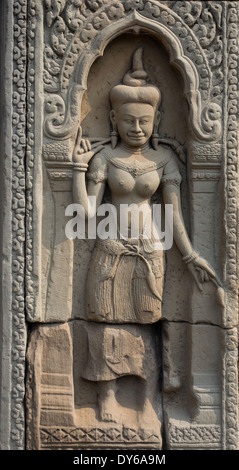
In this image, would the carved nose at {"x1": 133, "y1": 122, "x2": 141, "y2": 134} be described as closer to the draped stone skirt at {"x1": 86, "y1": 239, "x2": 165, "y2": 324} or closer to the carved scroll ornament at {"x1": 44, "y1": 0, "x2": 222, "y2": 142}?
the carved scroll ornament at {"x1": 44, "y1": 0, "x2": 222, "y2": 142}

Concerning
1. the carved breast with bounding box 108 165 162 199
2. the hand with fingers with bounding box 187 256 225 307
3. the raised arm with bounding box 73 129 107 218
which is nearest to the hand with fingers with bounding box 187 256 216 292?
the hand with fingers with bounding box 187 256 225 307

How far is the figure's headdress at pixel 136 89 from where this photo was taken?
4.19 metres

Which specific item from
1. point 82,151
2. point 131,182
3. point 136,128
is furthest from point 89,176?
point 136,128

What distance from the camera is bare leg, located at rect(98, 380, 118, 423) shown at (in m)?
4.29

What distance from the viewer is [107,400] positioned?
432 cm

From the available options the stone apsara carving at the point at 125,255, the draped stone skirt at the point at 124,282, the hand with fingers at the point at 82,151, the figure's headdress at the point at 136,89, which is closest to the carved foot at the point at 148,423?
the stone apsara carving at the point at 125,255

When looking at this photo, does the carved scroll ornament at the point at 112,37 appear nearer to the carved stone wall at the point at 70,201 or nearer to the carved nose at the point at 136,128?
the carved stone wall at the point at 70,201

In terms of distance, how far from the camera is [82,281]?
4348 millimetres

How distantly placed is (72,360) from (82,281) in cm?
55

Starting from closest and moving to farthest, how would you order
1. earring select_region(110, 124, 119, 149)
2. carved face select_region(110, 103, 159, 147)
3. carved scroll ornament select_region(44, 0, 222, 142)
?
carved scroll ornament select_region(44, 0, 222, 142) → carved face select_region(110, 103, 159, 147) → earring select_region(110, 124, 119, 149)

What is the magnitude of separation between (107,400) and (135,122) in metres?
1.94

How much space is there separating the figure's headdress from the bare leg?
1.94m

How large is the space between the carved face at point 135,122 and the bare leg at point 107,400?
1682 millimetres
